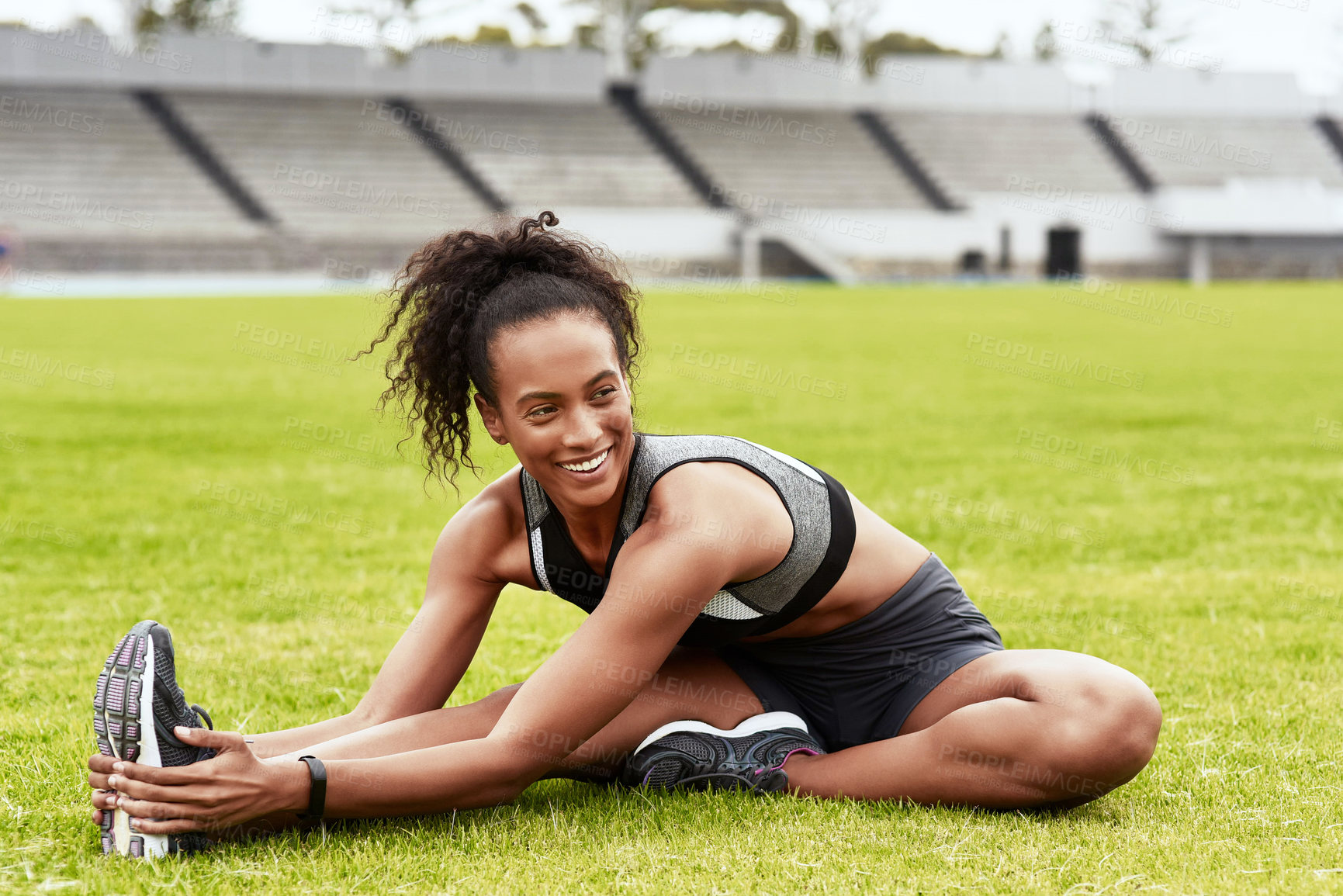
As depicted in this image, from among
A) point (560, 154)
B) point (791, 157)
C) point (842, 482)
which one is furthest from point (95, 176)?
point (842, 482)

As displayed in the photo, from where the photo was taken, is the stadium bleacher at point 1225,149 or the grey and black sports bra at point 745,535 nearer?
the grey and black sports bra at point 745,535

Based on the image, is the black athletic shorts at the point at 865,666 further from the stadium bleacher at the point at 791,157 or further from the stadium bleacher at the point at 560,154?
the stadium bleacher at the point at 791,157

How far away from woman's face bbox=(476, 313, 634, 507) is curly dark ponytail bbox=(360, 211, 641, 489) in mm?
38

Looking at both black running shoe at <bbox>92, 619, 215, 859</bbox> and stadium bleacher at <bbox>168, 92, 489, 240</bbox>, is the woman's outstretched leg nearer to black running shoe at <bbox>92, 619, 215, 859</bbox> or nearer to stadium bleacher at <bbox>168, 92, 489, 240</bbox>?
black running shoe at <bbox>92, 619, 215, 859</bbox>

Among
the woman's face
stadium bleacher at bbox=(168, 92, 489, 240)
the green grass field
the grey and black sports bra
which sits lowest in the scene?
the green grass field

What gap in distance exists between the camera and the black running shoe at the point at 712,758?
296 cm

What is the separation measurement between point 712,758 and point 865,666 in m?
0.39

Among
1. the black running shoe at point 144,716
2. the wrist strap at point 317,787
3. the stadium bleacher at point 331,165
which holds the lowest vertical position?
the wrist strap at point 317,787

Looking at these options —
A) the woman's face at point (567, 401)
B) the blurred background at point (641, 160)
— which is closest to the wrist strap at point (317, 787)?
the woman's face at point (567, 401)

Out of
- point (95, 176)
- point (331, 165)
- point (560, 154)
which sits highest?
point (560, 154)

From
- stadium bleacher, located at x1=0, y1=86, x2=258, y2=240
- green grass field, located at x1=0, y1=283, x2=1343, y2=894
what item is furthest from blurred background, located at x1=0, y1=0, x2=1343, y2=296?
green grass field, located at x1=0, y1=283, x2=1343, y2=894

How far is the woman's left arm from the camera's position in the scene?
262 cm

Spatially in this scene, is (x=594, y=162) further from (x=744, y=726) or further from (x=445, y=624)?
(x=744, y=726)

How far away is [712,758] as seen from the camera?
117 inches
